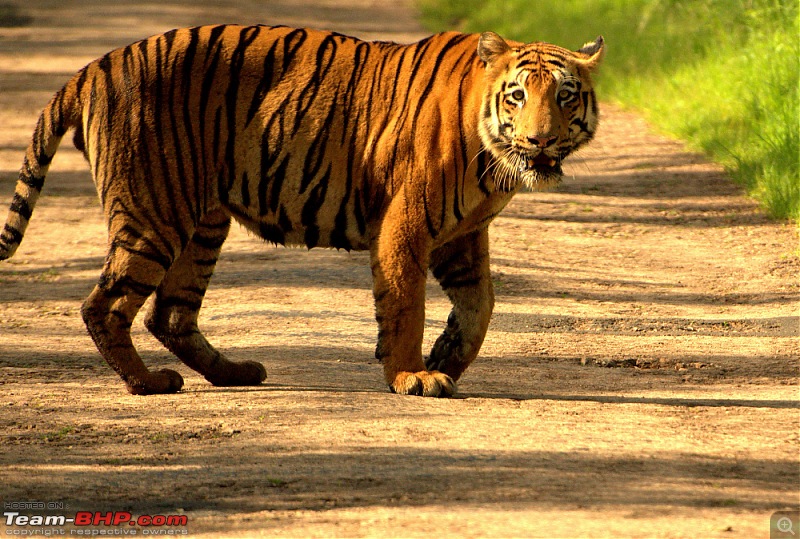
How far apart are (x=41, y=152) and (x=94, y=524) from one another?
97.7 inches

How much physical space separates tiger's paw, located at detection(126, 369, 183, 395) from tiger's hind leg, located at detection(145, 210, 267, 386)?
0.88 feet

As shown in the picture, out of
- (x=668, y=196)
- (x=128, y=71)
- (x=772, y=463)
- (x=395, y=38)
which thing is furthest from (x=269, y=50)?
(x=395, y=38)

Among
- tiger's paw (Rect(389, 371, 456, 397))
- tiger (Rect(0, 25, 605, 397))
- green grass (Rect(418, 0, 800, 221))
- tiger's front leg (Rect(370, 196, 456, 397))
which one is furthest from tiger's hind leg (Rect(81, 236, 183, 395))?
green grass (Rect(418, 0, 800, 221))

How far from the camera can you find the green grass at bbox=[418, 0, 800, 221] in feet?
37.2

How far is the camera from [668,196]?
11688 mm

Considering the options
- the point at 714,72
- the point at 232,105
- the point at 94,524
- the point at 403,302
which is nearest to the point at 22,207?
the point at 232,105

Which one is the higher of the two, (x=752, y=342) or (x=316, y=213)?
(x=316, y=213)

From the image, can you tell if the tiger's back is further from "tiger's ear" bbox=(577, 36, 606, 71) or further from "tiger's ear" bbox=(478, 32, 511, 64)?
"tiger's ear" bbox=(577, 36, 606, 71)

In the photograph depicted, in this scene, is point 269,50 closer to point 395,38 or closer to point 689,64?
point 689,64

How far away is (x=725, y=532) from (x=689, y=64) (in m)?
11.2

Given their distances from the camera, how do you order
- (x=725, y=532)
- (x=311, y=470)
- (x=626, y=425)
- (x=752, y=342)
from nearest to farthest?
(x=725, y=532)
(x=311, y=470)
(x=626, y=425)
(x=752, y=342)

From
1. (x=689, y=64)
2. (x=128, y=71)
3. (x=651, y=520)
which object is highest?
(x=128, y=71)

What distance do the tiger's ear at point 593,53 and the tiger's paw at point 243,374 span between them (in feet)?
7.21

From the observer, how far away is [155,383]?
251 inches
